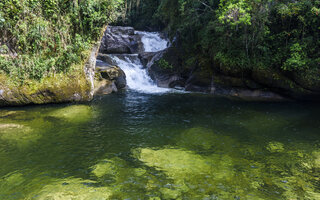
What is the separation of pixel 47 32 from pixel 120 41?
13313 mm

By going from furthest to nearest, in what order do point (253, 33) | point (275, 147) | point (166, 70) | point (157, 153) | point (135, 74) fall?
point (135, 74) < point (166, 70) < point (253, 33) < point (275, 147) < point (157, 153)

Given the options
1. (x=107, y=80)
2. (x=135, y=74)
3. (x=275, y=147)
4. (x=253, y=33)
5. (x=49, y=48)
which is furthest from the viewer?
(x=135, y=74)

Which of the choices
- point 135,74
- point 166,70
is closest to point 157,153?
point 166,70

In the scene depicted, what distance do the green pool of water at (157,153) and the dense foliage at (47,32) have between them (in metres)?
2.41

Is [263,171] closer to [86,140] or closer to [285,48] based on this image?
[86,140]

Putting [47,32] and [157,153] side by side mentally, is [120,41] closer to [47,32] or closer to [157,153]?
[47,32]

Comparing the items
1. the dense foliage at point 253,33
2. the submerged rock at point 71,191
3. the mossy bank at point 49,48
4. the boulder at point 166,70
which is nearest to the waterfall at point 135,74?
the boulder at point 166,70

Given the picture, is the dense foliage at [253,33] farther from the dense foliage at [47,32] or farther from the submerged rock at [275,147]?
the submerged rock at [275,147]

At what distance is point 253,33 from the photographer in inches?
490

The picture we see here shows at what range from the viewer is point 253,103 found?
12.2 m

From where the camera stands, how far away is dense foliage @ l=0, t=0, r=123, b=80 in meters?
10.2

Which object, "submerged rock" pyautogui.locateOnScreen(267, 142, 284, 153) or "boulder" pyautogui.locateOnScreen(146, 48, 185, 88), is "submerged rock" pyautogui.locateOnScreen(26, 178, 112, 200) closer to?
"submerged rock" pyautogui.locateOnScreen(267, 142, 284, 153)

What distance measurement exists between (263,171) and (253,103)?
7869 mm

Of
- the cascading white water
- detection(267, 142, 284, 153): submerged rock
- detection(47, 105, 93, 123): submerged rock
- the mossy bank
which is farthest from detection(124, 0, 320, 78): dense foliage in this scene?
detection(47, 105, 93, 123): submerged rock
